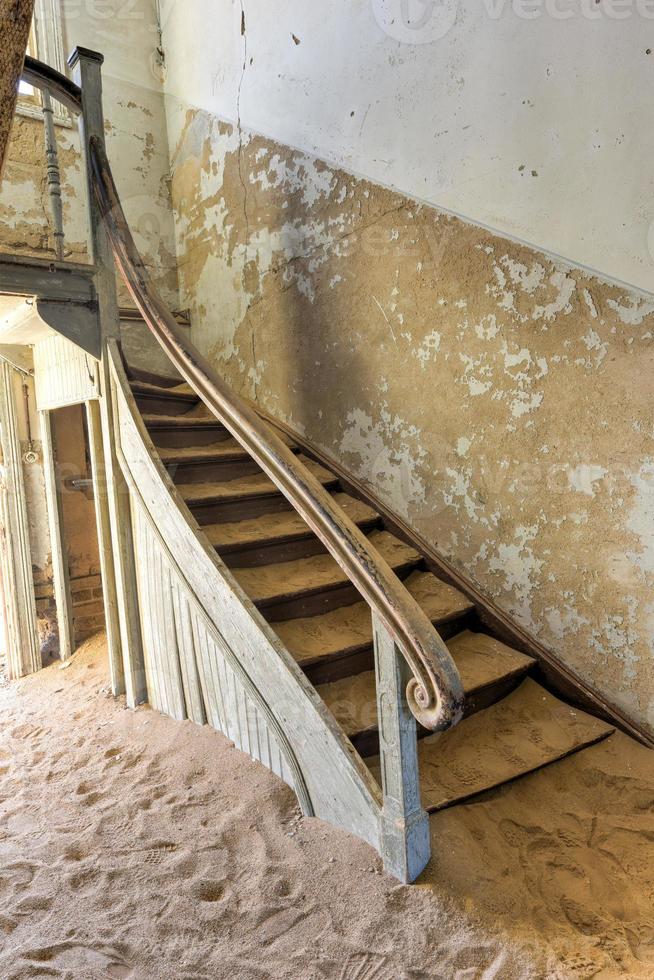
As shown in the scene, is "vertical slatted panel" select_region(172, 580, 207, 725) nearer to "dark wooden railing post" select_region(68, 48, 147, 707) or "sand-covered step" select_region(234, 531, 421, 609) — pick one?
"sand-covered step" select_region(234, 531, 421, 609)

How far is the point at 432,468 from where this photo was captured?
2.74 m

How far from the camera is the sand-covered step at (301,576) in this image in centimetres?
228

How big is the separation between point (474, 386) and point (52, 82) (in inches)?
89.6

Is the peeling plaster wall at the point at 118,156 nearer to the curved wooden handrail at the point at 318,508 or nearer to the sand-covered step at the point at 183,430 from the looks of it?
the curved wooden handrail at the point at 318,508

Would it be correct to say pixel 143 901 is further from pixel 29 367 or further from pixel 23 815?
pixel 29 367

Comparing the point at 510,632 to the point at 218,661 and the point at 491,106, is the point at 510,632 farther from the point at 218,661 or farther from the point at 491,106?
the point at 491,106

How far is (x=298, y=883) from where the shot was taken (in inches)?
64.2

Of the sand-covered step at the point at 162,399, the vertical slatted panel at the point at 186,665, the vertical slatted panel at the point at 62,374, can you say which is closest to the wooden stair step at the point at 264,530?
the vertical slatted panel at the point at 186,665

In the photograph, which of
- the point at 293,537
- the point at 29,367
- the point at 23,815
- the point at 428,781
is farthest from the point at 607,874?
the point at 29,367

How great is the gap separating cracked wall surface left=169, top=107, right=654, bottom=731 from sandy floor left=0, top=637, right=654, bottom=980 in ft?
1.97

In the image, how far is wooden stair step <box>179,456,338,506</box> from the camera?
2.56 meters

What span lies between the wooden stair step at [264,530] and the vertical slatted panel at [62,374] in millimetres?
1089

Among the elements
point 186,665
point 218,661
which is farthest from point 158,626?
point 218,661

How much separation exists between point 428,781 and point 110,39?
506 cm
